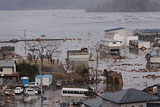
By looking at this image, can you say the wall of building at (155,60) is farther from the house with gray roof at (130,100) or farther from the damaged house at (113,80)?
the house with gray roof at (130,100)

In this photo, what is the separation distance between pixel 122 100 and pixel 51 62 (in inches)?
279

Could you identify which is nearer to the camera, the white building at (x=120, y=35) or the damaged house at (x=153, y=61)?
the damaged house at (x=153, y=61)

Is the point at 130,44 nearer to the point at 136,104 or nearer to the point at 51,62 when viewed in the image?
the point at 51,62

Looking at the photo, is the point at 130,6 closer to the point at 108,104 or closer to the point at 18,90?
the point at 18,90

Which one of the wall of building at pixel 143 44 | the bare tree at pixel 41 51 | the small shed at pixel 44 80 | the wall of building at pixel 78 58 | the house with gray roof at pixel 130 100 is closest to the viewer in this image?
the house with gray roof at pixel 130 100

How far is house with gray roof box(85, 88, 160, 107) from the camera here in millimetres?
5117

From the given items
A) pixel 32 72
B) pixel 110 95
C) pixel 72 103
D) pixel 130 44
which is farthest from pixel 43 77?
pixel 130 44

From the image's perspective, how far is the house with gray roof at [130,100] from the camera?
512 centimetres

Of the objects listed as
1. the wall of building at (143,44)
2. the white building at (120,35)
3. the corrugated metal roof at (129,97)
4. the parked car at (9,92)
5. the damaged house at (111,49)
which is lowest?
the parked car at (9,92)

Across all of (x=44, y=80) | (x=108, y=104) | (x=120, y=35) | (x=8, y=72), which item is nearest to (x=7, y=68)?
(x=8, y=72)

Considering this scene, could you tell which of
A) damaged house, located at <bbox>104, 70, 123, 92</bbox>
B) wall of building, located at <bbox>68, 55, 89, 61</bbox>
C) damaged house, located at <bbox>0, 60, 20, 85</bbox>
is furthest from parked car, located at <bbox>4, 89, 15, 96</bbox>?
wall of building, located at <bbox>68, 55, 89, 61</bbox>

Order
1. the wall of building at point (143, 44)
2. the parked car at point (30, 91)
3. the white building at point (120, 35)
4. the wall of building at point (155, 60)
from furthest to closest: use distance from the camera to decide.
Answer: the white building at point (120, 35) < the wall of building at point (143, 44) < the wall of building at point (155, 60) < the parked car at point (30, 91)

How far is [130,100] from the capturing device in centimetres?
513

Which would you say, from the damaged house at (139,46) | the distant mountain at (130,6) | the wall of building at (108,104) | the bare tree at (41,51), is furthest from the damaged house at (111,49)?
the distant mountain at (130,6)
